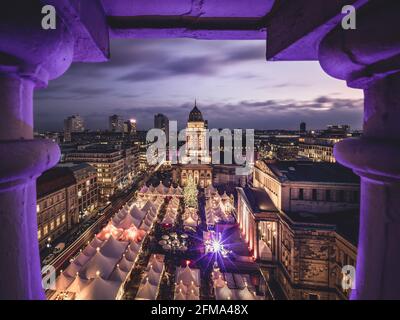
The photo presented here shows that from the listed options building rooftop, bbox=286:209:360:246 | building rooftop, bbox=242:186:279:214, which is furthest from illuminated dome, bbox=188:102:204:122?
building rooftop, bbox=286:209:360:246

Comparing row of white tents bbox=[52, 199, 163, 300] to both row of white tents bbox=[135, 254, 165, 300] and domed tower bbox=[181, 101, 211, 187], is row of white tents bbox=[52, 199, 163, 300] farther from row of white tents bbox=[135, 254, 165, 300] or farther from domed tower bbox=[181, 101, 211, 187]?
domed tower bbox=[181, 101, 211, 187]

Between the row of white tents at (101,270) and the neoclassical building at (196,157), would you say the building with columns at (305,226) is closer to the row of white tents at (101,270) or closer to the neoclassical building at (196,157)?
the row of white tents at (101,270)

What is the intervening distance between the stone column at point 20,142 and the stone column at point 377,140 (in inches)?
77.2

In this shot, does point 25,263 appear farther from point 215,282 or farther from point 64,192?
point 64,192

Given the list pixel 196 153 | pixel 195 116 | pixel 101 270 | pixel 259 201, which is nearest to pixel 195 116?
pixel 195 116

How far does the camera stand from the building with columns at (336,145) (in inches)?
53.2

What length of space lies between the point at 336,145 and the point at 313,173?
2933 centimetres

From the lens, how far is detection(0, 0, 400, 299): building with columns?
4.44ft

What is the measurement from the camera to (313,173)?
2830 centimetres

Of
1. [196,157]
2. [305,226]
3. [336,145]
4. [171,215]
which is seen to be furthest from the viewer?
[196,157]

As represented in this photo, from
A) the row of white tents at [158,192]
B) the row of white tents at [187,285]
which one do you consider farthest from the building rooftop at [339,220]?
the row of white tents at [158,192]

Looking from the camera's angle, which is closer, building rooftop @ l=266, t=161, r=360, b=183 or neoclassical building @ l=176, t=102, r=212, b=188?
building rooftop @ l=266, t=161, r=360, b=183

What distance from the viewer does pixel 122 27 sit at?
261 centimetres

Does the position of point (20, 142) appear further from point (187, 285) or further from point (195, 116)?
point (195, 116)
